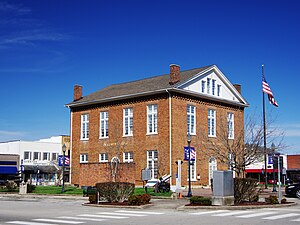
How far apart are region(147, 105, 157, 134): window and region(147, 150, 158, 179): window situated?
202cm

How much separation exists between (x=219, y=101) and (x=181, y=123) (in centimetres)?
698

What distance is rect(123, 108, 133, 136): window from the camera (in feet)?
155

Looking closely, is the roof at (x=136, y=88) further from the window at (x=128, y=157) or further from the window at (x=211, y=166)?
the window at (x=211, y=166)

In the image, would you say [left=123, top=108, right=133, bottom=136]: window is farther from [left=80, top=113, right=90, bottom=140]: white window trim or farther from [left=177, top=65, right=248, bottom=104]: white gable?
[left=177, top=65, right=248, bottom=104]: white gable

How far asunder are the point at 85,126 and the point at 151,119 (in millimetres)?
10084

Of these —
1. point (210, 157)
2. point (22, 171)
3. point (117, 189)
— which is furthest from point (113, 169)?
point (22, 171)

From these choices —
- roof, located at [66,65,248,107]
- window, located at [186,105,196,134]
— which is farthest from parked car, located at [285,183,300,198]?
roof, located at [66,65,248,107]

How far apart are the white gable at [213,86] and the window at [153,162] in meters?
6.81

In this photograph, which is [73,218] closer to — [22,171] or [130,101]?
[130,101]

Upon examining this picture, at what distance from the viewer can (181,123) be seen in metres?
44.1

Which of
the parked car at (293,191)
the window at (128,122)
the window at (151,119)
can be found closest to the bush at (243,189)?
the parked car at (293,191)

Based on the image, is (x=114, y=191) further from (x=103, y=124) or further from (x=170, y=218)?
(x=103, y=124)

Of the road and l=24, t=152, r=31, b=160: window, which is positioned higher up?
l=24, t=152, r=31, b=160: window

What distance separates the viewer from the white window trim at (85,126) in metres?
52.0
